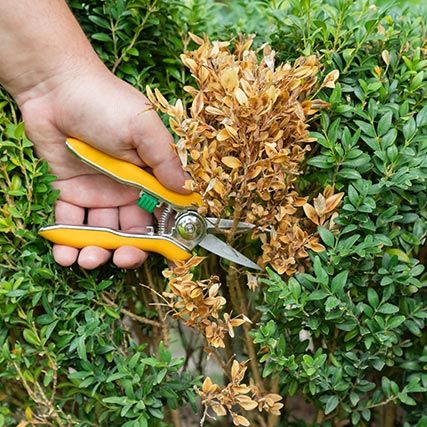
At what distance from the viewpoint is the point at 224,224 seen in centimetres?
173

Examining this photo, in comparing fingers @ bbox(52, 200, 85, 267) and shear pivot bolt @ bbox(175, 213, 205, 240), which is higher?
shear pivot bolt @ bbox(175, 213, 205, 240)

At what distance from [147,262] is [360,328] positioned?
1.90ft

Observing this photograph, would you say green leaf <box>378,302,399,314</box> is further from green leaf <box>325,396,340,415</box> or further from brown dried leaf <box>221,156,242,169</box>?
brown dried leaf <box>221,156,242,169</box>

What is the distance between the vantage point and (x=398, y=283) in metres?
1.74

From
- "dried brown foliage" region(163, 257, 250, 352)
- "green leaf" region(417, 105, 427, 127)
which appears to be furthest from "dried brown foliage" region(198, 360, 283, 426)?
"green leaf" region(417, 105, 427, 127)

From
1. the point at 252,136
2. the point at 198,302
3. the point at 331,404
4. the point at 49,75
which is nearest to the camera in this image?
the point at 252,136

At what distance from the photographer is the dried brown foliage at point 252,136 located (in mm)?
1513

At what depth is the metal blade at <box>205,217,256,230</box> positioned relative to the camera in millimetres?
1701

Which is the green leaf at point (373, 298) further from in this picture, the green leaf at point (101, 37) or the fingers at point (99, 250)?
the green leaf at point (101, 37)

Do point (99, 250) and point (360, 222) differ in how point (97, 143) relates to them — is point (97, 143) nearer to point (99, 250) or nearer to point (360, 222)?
point (99, 250)

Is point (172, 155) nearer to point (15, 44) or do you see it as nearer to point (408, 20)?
point (15, 44)

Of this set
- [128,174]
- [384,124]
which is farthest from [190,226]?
[384,124]

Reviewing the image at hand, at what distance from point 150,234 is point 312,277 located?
0.43 m

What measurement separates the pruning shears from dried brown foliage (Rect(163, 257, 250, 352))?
0.35ft
